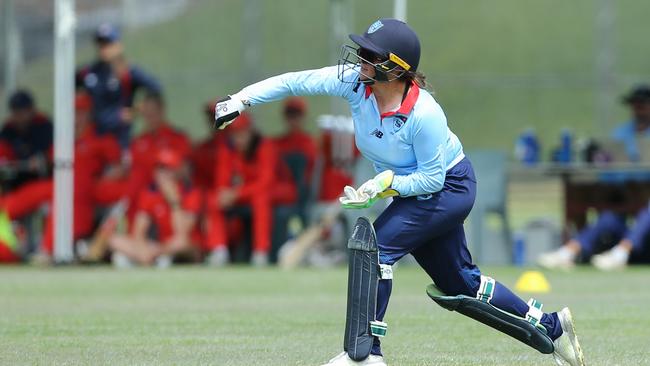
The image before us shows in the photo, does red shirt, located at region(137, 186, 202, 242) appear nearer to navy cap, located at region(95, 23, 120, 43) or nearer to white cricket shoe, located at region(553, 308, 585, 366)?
navy cap, located at region(95, 23, 120, 43)

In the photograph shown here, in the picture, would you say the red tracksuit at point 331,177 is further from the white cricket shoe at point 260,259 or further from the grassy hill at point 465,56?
the grassy hill at point 465,56

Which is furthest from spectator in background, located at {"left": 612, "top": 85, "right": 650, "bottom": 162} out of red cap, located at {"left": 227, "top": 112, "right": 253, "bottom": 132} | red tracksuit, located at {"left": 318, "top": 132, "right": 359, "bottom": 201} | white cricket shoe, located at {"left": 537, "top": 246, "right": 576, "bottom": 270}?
red cap, located at {"left": 227, "top": 112, "right": 253, "bottom": 132}

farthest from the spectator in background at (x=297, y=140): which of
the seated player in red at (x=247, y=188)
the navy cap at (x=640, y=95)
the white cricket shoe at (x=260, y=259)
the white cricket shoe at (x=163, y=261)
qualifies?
the navy cap at (x=640, y=95)

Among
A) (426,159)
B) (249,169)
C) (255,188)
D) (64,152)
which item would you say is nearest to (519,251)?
(255,188)

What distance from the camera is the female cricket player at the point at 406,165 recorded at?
22.1 feet

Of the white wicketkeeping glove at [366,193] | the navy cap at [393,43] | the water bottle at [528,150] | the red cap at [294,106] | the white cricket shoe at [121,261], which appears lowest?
the white cricket shoe at [121,261]

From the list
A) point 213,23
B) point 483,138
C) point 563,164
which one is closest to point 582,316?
point 563,164

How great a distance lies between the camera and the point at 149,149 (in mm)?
15586

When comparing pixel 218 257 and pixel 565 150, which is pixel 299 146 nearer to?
pixel 218 257

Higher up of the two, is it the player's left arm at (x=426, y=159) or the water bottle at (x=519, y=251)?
the player's left arm at (x=426, y=159)

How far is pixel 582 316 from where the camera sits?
384 inches

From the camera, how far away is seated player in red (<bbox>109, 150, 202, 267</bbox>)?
50.3 ft

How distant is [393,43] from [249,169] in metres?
8.73

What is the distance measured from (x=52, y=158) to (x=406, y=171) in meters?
10.2
